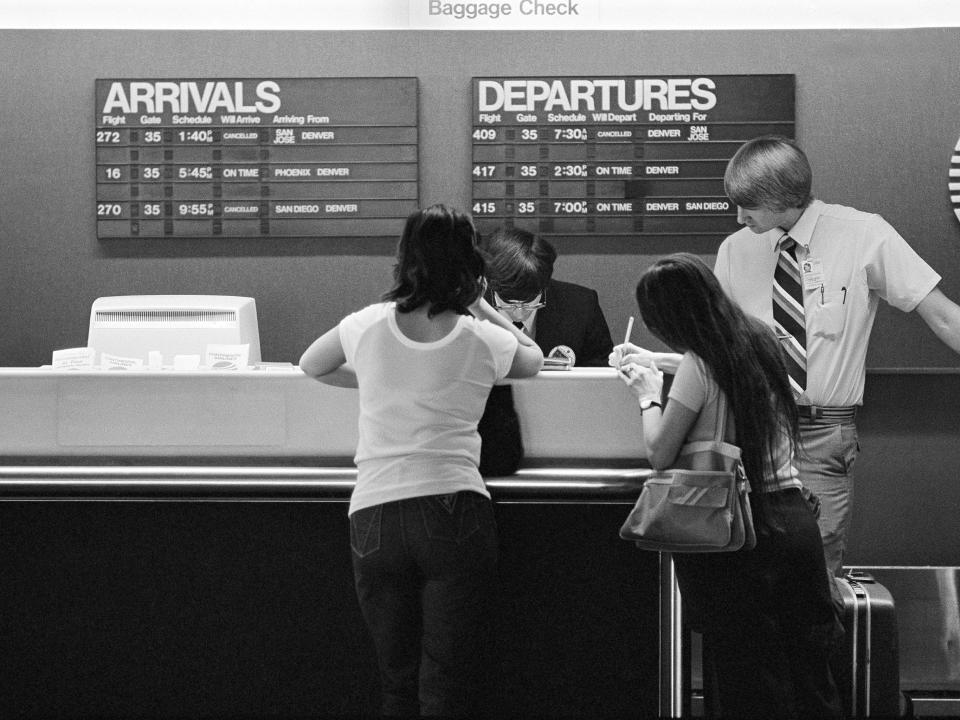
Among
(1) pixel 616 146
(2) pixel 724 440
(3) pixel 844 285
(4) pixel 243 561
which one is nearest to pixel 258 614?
(4) pixel 243 561

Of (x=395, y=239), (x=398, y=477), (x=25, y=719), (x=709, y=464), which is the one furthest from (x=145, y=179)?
(x=709, y=464)

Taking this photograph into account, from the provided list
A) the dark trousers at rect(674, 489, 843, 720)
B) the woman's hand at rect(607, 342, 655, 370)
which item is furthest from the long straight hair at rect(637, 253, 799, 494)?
the woman's hand at rect(607, 342, 655, 370)

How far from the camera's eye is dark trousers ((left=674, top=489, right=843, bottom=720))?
6.93 feet

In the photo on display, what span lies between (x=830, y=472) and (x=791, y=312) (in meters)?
0.46

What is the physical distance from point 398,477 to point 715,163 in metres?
2.46

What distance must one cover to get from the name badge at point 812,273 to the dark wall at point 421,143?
3.83 ft

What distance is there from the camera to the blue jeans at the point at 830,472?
281cm

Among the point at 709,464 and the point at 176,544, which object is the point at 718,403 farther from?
the point at 176,544

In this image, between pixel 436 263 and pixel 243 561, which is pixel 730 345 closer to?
pixel 436 263

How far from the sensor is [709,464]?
208 centimetres

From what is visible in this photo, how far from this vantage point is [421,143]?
4.10 metres

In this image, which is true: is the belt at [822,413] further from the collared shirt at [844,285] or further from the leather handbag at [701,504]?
the leather handbag at [701,504]

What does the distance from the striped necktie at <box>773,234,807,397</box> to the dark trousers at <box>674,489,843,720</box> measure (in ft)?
2.62

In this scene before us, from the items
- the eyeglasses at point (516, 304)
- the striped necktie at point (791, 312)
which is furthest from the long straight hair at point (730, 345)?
the eyeglasses at point (516, 304)
